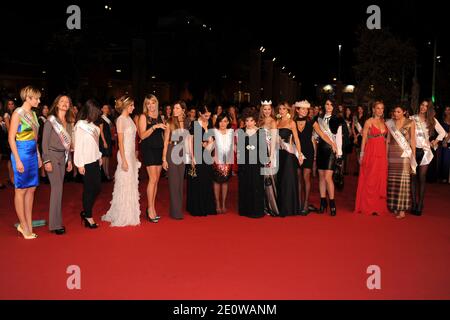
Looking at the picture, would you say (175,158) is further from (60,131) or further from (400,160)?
(400,160)

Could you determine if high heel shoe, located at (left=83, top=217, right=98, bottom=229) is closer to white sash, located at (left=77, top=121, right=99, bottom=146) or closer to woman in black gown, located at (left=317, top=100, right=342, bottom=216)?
white sash, located at (left=77, top=121, right=99, bottom=146)

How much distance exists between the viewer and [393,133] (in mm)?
7980

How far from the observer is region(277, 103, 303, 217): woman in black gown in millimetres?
7965

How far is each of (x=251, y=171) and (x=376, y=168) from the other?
196cm

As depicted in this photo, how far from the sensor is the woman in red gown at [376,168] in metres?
8.07

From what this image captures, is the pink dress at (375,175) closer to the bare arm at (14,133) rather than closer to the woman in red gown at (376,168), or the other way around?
the woman in red gown at (376,168)

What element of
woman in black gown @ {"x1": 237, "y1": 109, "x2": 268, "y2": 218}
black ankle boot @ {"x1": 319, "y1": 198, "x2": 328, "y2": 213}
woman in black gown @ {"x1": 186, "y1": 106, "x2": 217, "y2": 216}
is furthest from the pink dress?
woman in black gown @ {"x1": 186, "y1": 106, "x2": 217, "y2": 216}

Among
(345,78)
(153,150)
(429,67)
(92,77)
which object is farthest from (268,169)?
(345,78)

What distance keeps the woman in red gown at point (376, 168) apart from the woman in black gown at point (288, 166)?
110cm

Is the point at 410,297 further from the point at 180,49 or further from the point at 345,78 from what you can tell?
the point at 345,78

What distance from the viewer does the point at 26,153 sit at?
643 cm

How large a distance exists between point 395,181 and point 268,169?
1983 millimetres

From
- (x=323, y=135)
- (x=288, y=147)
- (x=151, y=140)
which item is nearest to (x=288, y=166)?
(x=288, y=147)

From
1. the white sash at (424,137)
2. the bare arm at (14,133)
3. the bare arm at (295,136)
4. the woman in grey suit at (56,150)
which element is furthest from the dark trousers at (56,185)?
the white sash at (424,137)
